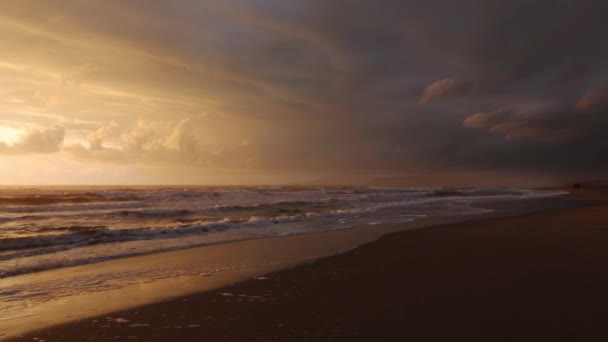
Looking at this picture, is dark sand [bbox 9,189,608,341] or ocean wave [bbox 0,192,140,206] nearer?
dark sand [bbox 9,189,608,341]

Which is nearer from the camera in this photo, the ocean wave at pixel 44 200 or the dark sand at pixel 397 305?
the dark sand at pixel 397 305

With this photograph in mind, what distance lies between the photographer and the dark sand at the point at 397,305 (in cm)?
451

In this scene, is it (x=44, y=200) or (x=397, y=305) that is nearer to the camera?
(x=397, y=305)

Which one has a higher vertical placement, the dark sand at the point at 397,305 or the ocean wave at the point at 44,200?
the ocean wave at the point at 44,200

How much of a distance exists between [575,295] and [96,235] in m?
14.5

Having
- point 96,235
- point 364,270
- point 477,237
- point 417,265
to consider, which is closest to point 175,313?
point 364,270

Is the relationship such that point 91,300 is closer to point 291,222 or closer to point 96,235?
point 96,235

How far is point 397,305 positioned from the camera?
550 centimetres

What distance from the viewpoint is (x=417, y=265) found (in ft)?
27.5

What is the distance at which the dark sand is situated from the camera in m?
4.51

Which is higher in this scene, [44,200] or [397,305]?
[44,200]

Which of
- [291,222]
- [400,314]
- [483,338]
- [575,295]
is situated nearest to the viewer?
[483,338]

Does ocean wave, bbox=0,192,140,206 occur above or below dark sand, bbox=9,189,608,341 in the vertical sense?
above

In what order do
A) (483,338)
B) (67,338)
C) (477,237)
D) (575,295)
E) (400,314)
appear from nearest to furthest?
(483,338) < (67,338) < (400,314) < (575,295) < (477,237)
